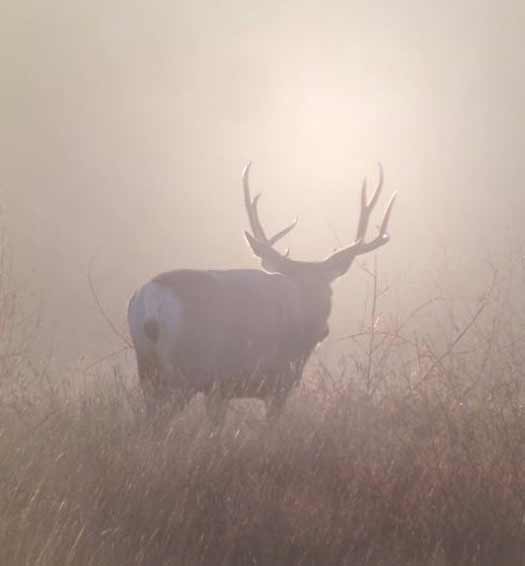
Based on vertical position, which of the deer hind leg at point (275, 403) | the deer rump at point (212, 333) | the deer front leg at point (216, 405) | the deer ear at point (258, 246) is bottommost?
the deer hind leg at point (275, 403)

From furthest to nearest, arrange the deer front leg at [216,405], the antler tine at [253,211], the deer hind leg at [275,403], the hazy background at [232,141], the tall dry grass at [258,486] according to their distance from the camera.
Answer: the hazy background at [232,141] → the antler tine at [253,211] → the deer hind leg at [275,403] → the deer front leg at [216,405] → the tall dry grass at [258,486]

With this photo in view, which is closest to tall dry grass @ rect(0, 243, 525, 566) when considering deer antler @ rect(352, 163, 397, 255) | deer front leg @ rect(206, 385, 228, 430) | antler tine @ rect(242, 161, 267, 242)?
deer front leg @ rect(206, 385, 228, 430)

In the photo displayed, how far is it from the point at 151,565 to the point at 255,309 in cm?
318

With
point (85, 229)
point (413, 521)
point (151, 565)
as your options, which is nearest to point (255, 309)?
point (413, 521)

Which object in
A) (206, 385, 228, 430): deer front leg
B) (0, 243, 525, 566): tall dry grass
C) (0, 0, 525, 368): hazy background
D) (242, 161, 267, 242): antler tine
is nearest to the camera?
(0, 243, 525, 566): tall dry grass

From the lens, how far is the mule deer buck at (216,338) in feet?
19.8

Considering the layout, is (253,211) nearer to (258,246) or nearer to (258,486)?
(258,246)

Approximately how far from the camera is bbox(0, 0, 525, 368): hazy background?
14.6m

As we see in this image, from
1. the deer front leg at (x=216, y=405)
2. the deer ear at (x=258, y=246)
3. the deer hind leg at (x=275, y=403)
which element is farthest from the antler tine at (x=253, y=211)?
the deer front leg at (x=216, y=405)

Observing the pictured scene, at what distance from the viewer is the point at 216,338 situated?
6.22 meters

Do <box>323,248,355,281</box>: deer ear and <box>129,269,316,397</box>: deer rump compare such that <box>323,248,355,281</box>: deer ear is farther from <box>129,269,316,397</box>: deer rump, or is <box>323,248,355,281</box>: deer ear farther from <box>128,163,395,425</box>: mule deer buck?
<box>129,269,316,397</box>: deer rump

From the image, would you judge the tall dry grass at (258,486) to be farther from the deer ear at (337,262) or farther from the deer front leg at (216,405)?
the deer ear at (337,262)

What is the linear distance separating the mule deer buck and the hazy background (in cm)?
420

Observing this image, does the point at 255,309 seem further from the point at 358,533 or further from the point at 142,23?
the point at 142,23
